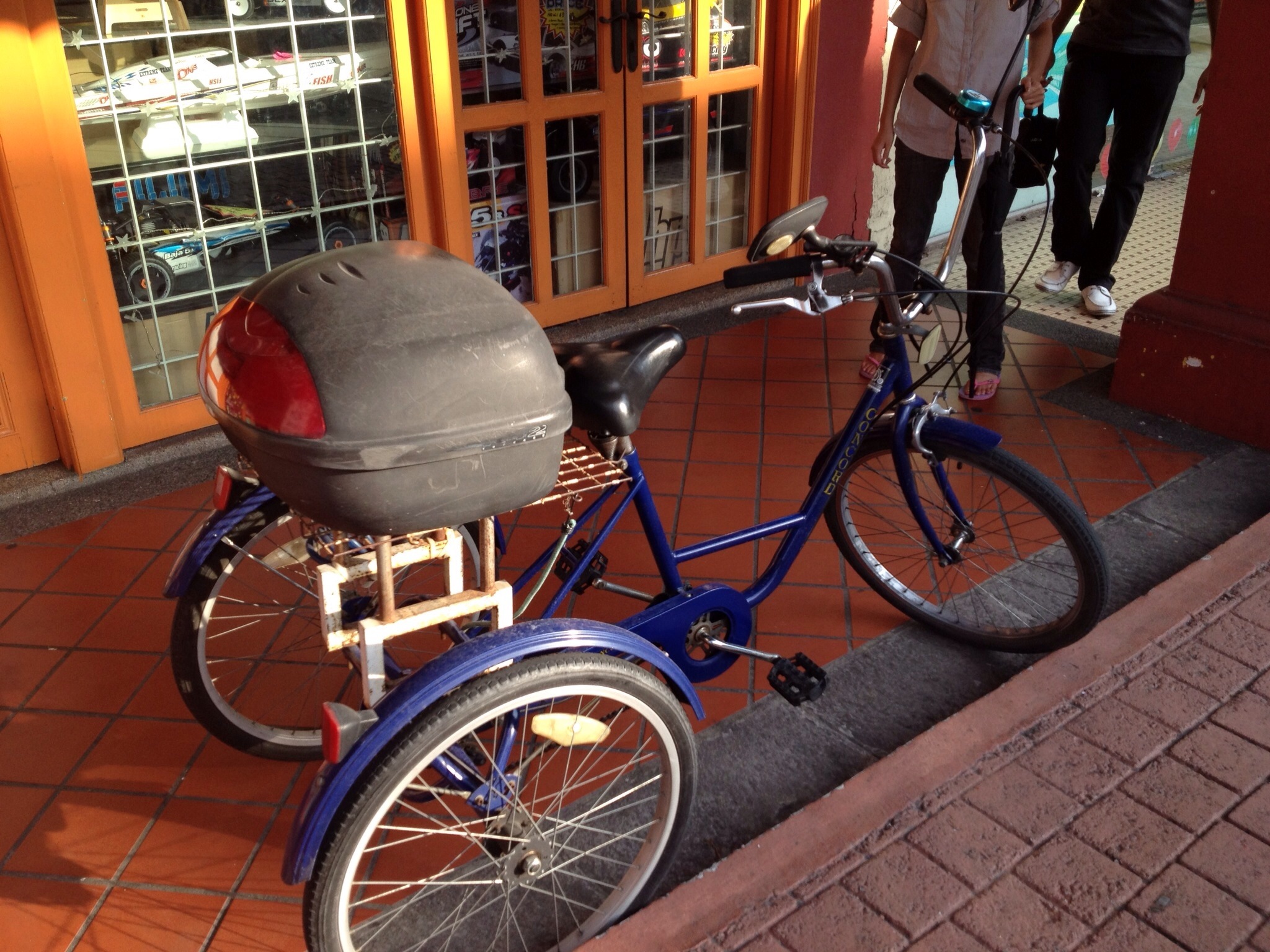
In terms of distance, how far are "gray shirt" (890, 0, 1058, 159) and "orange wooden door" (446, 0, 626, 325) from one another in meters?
1.35

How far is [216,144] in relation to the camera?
3.94 m

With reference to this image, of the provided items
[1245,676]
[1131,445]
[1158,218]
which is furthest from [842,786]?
[1158,218]

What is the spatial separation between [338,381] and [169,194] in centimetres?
274

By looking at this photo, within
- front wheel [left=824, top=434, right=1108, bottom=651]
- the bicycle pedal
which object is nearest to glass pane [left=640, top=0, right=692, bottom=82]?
front wheel [left=824, top=434, right=1108, bottom=651]

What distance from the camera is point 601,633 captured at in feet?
6.45

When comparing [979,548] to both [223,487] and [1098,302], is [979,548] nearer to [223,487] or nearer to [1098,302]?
[223,487]

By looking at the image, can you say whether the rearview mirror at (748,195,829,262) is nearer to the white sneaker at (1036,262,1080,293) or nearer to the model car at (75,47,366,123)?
the model car at (75,47,366,123)

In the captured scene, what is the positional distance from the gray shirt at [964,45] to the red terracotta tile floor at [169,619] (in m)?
1.12

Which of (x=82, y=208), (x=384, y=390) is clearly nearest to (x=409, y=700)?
(x=384, y=390)

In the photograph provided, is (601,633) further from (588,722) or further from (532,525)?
(532,525)

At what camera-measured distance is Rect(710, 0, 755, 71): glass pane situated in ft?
17.1

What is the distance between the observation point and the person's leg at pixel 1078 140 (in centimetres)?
514

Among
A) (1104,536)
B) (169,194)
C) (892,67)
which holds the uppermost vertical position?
(892,67)

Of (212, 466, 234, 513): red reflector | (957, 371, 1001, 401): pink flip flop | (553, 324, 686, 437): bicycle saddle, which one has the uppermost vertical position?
(553, 324, 686, 437): bicycle saddle
